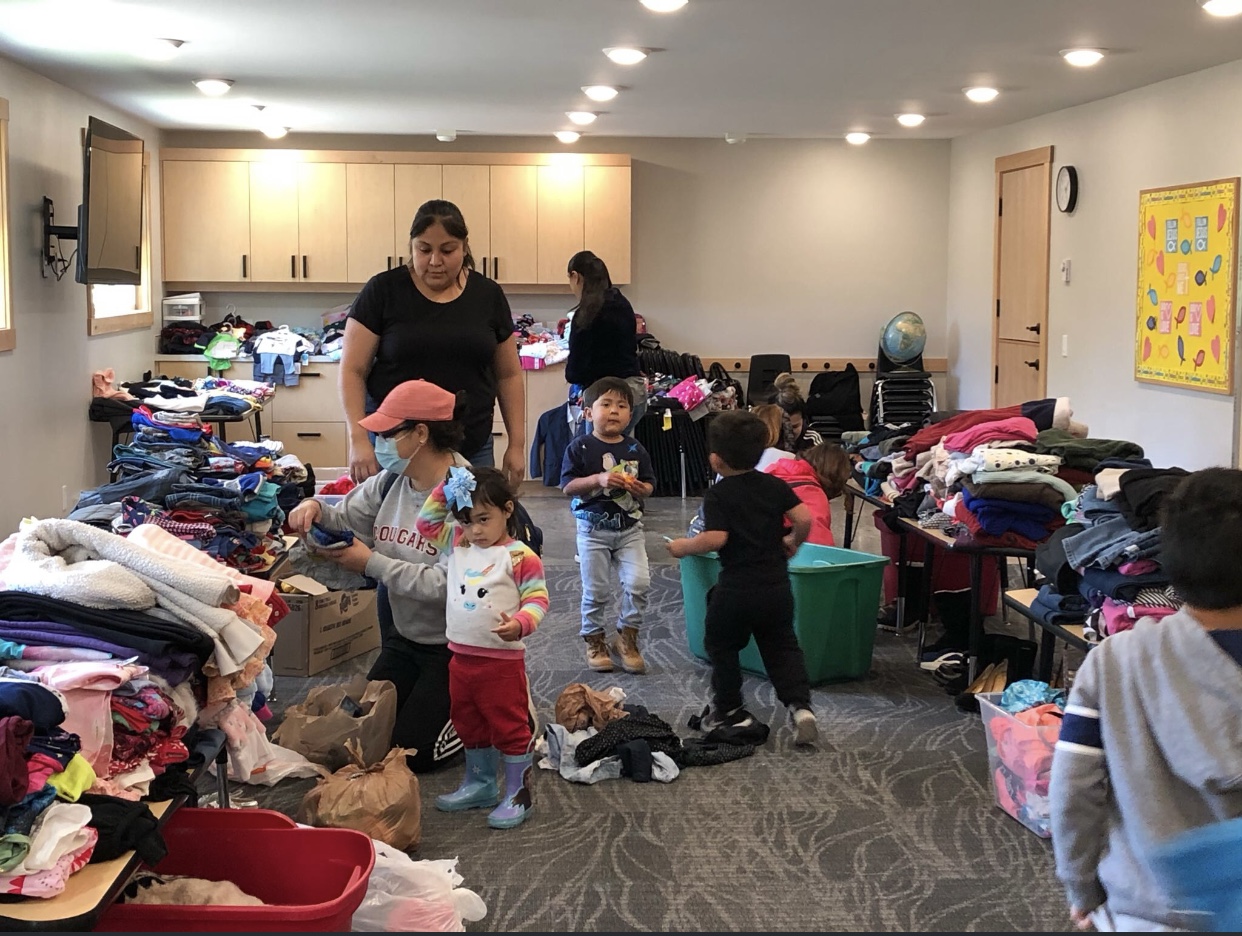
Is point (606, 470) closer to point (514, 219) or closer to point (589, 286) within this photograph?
point (589, 286)

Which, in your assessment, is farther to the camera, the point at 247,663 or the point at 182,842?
the point at 247,663

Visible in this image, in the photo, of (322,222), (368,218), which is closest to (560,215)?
(368,218)

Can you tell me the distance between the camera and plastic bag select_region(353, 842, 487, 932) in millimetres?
2383

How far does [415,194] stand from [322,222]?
27.8 inches

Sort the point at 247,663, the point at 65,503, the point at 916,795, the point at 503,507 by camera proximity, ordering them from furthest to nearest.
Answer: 1. the point at 65,503
2. the point at 916,795
3. the point at 503,507
4. the point at 247,663

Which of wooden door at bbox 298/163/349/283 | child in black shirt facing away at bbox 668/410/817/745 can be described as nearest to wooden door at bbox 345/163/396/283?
wooden door at bbox 298/163/349/283

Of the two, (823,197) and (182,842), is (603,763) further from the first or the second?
(823,197)

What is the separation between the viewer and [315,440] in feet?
29.2

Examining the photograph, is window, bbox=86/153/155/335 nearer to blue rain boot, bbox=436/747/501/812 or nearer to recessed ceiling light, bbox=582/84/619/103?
recessed ceiling light, bbox=582/84/619/103

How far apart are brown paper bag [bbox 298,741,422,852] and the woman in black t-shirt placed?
953 millimetres

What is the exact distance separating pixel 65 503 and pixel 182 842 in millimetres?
5170

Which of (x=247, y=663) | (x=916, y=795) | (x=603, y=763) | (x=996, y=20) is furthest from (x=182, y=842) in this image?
(x=996, y=20)

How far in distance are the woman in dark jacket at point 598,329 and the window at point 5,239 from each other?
2771 mm

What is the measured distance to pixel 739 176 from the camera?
988 cm
